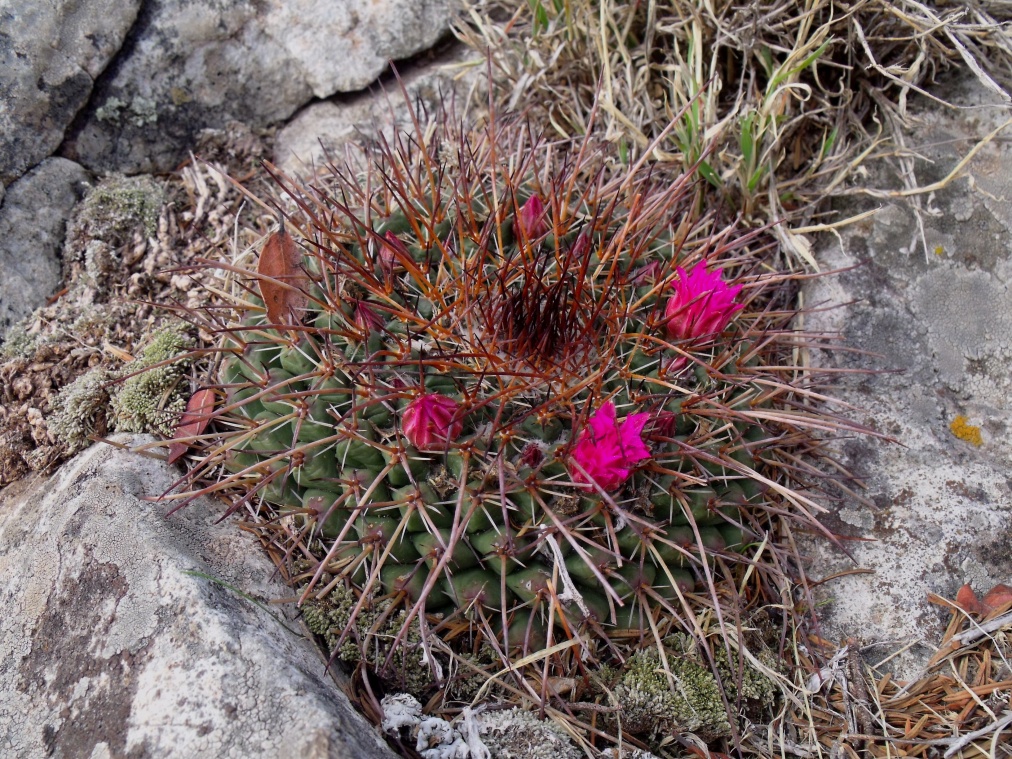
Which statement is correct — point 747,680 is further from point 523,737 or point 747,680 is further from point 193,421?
point 193,421

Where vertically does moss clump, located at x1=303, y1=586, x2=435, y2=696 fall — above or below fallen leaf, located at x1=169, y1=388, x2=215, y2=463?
below

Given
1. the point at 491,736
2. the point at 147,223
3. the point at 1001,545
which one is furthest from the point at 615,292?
the point at 147,223

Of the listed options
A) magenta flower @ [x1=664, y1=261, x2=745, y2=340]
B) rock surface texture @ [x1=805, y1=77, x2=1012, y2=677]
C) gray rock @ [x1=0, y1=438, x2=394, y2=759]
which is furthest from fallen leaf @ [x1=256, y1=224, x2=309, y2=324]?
rock surface texture @ [x1=805, y1=77, x2=1012, y2=677]

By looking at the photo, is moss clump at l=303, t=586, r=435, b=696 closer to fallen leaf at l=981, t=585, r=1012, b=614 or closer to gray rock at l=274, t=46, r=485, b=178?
fallen leaf at l=981, t=585, r=1012, b=614

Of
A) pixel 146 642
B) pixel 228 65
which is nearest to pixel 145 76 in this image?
pixel 228 65

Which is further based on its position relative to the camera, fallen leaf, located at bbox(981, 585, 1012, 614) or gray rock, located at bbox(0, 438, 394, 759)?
fallen leaf, located at bbox(981, 585, 1012, 614)

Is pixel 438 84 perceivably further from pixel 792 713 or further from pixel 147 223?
pixel 792 713

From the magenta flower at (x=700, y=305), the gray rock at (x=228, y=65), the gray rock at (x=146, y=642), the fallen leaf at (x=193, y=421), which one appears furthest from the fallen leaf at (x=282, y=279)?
the gray rock at (x=228, y=65)
